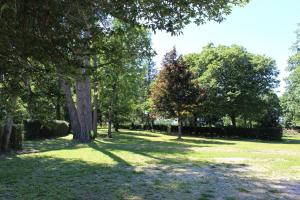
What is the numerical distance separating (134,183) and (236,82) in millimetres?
41327

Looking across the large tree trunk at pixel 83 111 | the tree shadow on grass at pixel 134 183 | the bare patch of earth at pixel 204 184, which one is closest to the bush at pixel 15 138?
the tree shadow on grass at pixel 134 183

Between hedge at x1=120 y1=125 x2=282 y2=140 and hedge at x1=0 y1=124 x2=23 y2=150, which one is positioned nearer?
hedge at x1=0 y1=124 x2=23 y2=150

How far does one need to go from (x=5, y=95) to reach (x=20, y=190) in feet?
6.19

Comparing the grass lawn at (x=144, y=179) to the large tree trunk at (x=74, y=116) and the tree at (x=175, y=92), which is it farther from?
the tree at (x=175, y=92)

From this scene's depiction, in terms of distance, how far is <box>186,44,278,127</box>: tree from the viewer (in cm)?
4781

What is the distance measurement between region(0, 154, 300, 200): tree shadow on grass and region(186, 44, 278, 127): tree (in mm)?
35860

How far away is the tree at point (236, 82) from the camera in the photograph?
47812 mm

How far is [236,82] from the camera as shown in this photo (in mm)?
48781

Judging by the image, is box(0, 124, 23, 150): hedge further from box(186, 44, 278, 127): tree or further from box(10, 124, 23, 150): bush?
box(186, 44, 278, 127): tree

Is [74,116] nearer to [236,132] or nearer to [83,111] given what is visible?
[83,111]

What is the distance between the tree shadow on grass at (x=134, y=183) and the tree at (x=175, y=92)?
2392 cm

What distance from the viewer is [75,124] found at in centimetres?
2797

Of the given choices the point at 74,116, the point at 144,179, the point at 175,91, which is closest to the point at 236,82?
the point at 175,91

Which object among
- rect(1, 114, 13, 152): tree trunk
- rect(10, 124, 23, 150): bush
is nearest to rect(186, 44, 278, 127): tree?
rect(10, 124, 23, 150): bush
